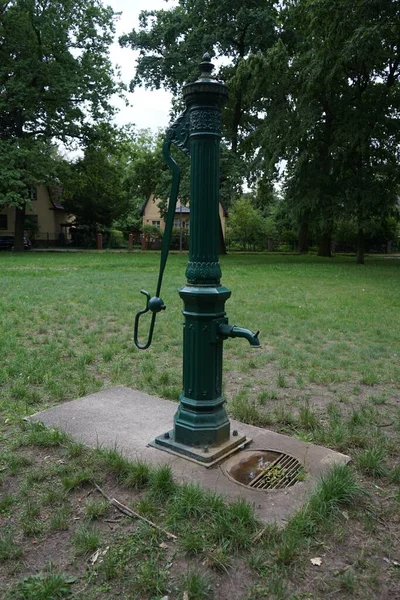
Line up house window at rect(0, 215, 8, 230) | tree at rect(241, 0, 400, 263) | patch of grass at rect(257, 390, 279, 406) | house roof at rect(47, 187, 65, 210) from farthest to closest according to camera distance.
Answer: house roof at rect(47, 187, 65, 210) < house window at rect(0, 215, 8, 230) < tree at rect(241, 0, 400, 263) < patch of grass at rect(257, 390, 279, 406)

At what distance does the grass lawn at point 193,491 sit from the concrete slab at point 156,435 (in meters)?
0.13

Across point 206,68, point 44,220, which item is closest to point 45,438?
point 206,68

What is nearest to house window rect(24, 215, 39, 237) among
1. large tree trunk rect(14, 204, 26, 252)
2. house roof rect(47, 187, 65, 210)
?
house roof rect(47, 187, 65, 210)

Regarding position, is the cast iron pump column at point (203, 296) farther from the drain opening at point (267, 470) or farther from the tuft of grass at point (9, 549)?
the tuft of grass at point (9, 549)

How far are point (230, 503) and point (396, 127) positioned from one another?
2096 cm

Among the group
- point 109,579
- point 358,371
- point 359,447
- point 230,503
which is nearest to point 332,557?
point 230,503

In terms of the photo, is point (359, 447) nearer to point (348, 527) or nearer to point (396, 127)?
point (348, 527)

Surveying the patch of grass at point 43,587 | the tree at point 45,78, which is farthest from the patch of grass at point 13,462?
the tree at point 45,78

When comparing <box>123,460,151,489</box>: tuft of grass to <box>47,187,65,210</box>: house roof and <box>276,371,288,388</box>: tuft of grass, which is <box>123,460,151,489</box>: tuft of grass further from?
<box>47,187,65,210</box>: house roof

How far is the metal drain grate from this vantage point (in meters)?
2.68

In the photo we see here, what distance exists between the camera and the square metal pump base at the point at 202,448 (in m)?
2.88

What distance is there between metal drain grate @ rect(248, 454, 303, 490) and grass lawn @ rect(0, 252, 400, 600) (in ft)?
0.84

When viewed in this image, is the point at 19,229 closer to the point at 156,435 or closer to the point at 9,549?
the point at 156,435

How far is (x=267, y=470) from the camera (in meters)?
2.83
